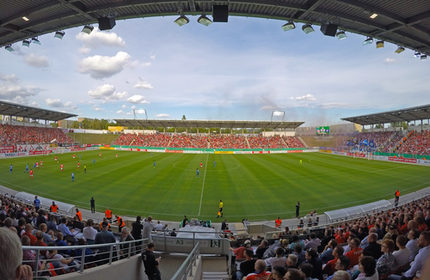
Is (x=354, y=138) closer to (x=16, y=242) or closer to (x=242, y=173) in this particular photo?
(x=242, y=173)

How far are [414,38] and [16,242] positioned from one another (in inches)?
525

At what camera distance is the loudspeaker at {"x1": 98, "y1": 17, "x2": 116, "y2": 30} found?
7.66m

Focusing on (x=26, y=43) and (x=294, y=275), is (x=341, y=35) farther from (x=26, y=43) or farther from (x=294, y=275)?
(x=26, y=43)

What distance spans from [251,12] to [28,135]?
215 feet

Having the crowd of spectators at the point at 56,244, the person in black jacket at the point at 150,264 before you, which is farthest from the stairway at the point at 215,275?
the crowd of spectators at the point at 56,244

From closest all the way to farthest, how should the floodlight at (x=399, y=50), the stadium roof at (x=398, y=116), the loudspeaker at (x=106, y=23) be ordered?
the loudspeaker at (x=106, y=23) < the floodlight at (x=399, y=50) < the stadium roof at (x=398, y=116)

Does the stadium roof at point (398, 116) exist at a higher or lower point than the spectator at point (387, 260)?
higher

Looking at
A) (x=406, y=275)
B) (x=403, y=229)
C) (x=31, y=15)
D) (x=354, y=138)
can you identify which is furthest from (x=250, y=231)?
(x=354, y=138)

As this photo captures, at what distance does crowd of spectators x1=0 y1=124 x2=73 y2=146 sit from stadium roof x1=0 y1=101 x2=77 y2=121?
345 cm

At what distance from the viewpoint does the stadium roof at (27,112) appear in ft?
148

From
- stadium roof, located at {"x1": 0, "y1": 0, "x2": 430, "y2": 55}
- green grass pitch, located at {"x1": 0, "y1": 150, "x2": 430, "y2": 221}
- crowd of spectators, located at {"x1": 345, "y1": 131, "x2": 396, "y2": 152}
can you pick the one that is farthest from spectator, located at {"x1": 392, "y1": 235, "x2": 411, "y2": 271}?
crowd of spectators, located at {"x1": 345, "y1": 131, "x2": 396, "y2": 152}

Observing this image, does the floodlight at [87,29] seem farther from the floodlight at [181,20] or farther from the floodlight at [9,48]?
the floodlight at [9,48]

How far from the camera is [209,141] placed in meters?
69.1

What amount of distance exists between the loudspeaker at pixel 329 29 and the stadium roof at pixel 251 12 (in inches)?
6.6
